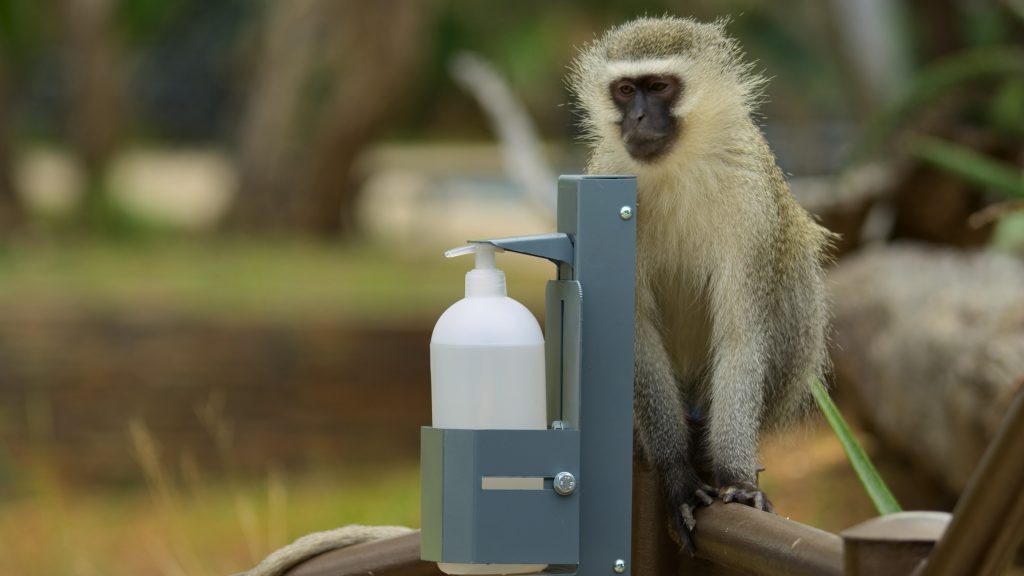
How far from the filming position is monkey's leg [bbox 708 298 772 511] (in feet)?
6.03

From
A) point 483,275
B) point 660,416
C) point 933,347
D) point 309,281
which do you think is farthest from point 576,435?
point 309,281

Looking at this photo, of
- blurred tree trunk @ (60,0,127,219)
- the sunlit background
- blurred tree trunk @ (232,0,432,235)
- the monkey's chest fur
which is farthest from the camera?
blurred tree trunk @ (60,0,127,219)

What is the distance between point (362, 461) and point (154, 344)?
1055mm

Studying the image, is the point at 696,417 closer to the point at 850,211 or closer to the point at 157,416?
the point at 850,211

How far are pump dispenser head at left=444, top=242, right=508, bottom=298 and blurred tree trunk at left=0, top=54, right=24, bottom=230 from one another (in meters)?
7.14

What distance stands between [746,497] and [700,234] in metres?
0.43

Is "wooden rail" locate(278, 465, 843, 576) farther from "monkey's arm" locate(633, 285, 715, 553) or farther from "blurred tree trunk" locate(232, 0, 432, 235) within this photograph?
"blurred tree trunk" locate(232, 0, 432, 235)

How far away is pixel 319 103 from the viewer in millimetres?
7891

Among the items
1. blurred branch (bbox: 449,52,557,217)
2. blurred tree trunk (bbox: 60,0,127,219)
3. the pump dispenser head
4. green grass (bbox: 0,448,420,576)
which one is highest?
blurred tree trunk (bbox: 60,0,127,219)

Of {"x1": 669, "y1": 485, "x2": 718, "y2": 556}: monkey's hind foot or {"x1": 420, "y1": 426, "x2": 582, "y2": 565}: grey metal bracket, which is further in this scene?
{"x1": 669, "y1": 485, "x2": 718, "y2": 556}: monkey's hind foot

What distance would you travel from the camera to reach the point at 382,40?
7.56 metres

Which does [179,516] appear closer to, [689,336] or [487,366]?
[689,336]

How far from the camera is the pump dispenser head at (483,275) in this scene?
1.31 meters

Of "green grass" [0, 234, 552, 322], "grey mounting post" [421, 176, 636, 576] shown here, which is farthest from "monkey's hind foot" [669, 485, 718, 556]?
"green grass" [0, 234, 552, 322]
